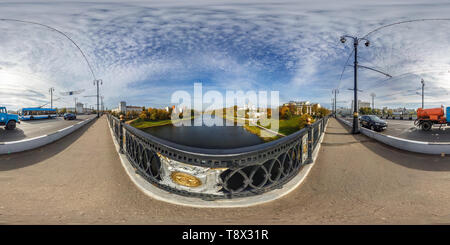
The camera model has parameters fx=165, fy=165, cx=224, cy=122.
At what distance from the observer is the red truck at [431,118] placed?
10375 mm

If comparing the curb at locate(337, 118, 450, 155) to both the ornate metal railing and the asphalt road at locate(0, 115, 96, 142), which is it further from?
the asphalt road at locate(0, 115, 96, 142)

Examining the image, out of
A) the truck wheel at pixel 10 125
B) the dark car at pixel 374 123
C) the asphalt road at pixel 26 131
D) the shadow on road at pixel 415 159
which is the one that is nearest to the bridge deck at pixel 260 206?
the shadow on road at pixel 415 159

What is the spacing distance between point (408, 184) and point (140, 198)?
5.21 metres

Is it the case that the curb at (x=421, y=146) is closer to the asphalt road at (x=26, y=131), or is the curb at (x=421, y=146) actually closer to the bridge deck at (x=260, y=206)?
the bridge deck at (x=260, y=206)

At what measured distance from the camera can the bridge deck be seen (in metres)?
2.39

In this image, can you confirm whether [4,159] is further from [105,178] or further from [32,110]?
[32,110]

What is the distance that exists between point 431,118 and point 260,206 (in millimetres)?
15256

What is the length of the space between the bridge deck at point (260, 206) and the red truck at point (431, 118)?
30.3 ft

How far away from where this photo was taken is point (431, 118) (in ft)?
35.2

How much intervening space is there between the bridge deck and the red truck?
924 cm

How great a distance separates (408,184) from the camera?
3.38m

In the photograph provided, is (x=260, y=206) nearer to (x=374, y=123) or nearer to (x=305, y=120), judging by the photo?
(x=305, y=120)

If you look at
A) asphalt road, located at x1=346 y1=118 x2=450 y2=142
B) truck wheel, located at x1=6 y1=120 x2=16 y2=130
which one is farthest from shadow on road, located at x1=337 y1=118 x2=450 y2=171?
truck wheel, located at x1=6 y1=120 x2=16 y2=130

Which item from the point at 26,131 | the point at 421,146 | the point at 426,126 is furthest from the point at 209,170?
the point at 426,126
